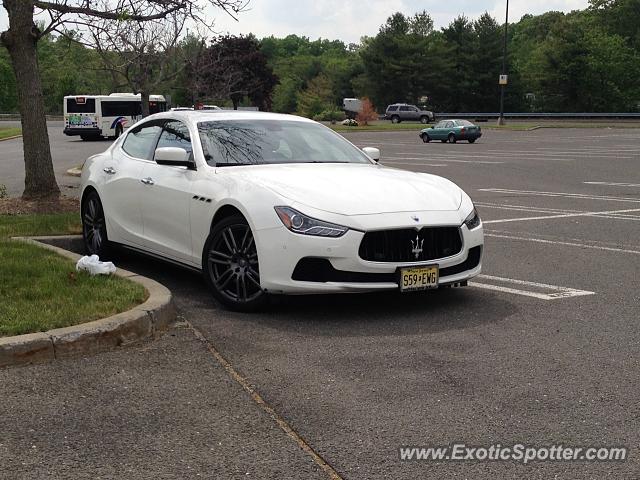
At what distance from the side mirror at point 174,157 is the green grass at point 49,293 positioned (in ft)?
3.43

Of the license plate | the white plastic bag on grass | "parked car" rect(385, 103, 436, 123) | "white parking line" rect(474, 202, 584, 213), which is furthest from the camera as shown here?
"parked car" rect(385, 103, 436, 123)

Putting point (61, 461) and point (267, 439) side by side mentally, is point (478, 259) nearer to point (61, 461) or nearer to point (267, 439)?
point (267, 439)

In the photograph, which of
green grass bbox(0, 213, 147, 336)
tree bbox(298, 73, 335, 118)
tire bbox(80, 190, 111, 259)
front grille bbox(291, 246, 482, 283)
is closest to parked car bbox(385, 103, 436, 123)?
tree bbox(298, 73, 335, 118)

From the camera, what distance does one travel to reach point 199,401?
13.9 feet

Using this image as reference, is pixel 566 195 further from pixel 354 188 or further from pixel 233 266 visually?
pixel 233 266

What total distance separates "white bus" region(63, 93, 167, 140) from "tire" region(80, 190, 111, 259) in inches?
1662

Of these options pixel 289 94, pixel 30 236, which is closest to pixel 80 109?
pixel 30 236

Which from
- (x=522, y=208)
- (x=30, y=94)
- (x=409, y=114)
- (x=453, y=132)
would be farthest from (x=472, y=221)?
(x=409, y=114)

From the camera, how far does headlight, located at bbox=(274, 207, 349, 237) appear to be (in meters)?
5.71

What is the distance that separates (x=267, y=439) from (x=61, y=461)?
0.89 m

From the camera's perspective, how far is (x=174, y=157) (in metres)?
6.62

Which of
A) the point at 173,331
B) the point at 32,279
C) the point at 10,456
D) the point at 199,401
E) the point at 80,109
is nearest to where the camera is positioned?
the point at 10,456

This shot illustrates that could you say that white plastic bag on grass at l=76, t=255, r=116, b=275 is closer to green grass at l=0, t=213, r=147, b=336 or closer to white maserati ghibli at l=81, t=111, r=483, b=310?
green grass at l=0, t=213, r=147, b=336

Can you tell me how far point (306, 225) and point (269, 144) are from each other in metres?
1.52
